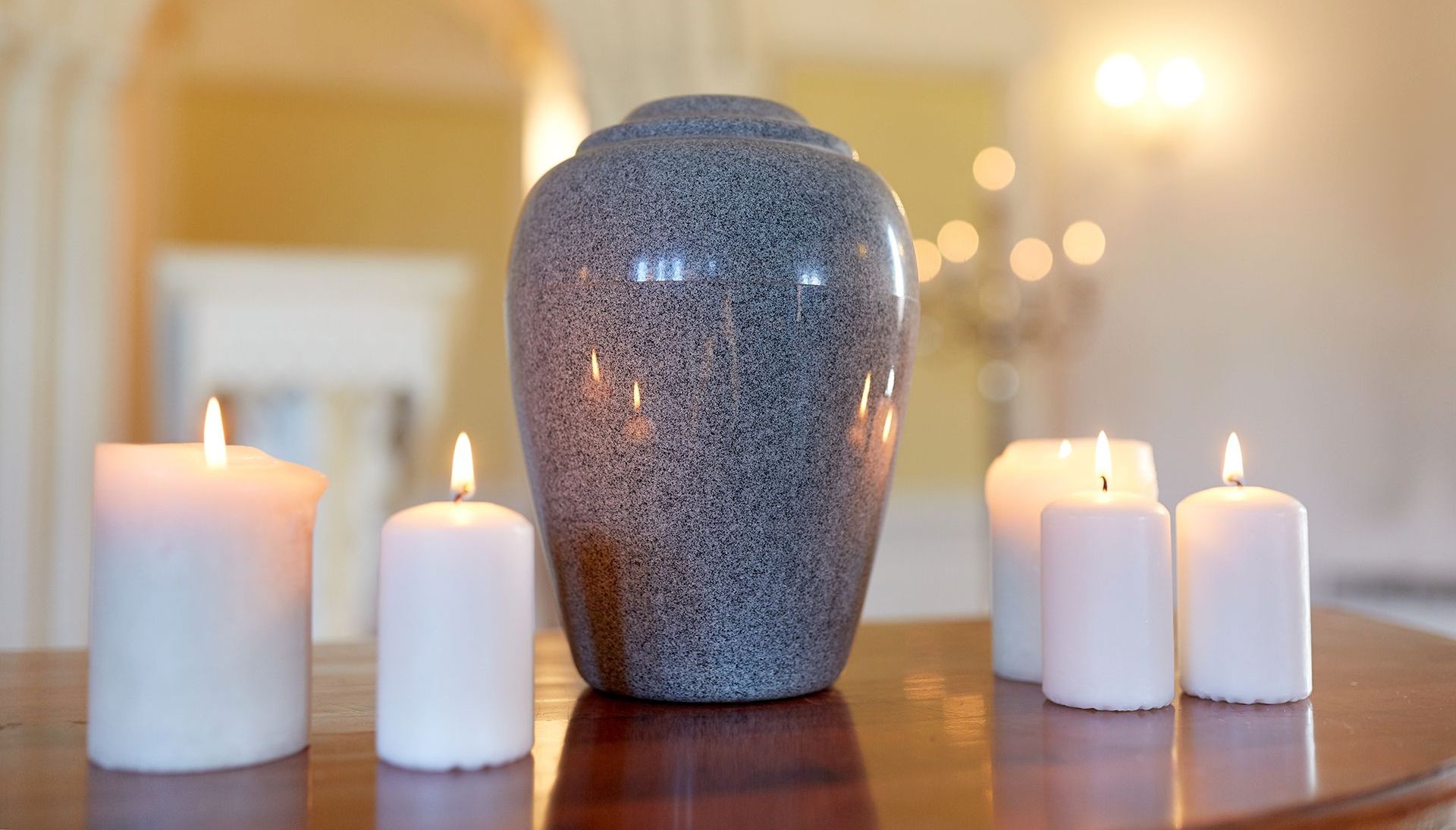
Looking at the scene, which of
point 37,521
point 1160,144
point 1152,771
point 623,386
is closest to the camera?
point 1152,771

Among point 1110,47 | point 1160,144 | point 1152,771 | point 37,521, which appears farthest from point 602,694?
point 1110,47

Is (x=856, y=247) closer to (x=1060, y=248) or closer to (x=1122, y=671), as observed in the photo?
(x=1122, y=671)

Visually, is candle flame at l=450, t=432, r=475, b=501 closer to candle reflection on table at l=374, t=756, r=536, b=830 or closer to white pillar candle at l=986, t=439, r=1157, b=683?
candle reflection on table at l=374, t=756, r=536, b=830

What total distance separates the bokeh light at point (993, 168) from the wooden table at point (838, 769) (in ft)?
8.07

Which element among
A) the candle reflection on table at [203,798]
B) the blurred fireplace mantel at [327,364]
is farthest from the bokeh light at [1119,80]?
the candle reflection on table at [203,798]

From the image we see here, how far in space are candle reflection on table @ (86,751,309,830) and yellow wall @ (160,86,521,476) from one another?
160 inches

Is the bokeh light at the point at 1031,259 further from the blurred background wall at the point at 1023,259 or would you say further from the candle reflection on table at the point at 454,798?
the candle reflection on table at the point at 454,798

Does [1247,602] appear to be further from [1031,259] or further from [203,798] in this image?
[1031,259]

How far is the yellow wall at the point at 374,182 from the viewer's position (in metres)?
4.51

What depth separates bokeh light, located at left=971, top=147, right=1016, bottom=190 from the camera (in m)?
2.92

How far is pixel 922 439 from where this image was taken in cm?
297

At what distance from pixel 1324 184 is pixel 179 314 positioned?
117 inches

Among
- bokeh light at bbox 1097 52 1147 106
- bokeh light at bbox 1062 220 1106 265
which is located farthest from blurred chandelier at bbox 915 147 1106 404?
bokeh light at bbox 1097 52 1147 106

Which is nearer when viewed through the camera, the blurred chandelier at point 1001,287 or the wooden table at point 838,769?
the wooden table at point 838,769
